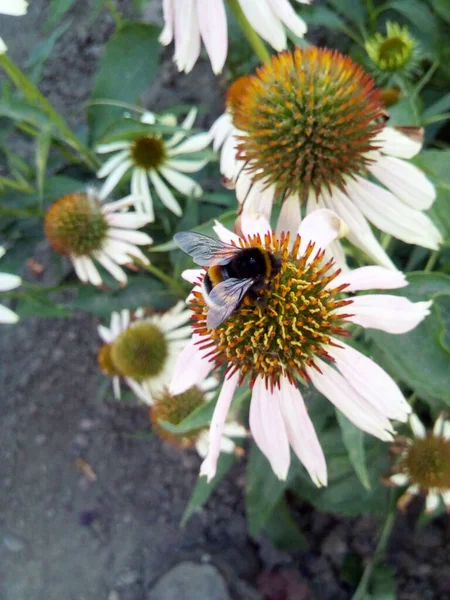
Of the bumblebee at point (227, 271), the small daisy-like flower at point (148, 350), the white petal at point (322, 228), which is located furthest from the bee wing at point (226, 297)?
the small daisy-like flower at point (148, 350)

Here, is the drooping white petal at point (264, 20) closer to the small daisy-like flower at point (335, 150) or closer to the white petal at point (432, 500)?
the small daisy-like flower at point (335, 150)

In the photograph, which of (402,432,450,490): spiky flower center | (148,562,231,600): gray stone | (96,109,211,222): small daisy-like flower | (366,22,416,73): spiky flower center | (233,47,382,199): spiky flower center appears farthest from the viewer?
(148,562,231,600): gray stone

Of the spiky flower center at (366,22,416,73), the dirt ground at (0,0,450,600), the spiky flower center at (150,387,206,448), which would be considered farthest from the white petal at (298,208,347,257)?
the dirt ground at (0,0,450,600)

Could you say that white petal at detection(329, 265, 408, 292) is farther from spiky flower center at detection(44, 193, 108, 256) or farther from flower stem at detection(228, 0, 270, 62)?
spiky flower center at detection(44, 193, 108, 256)

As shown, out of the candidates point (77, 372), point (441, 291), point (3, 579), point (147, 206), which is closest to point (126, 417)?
point (77, 372)

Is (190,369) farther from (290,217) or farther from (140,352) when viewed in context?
(140,352)

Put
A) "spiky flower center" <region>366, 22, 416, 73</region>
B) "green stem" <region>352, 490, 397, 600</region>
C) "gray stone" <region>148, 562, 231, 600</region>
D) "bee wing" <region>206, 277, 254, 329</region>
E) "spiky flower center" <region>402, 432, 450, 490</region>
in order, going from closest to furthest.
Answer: "bee wing" <region>206, 277, 254, 329</region> < "spiky flower center" <region>366, 22, 416, 73</region> < "spiky flower center" <region>402, 432, 450, 490</region> < "green stem" <region>352, 490, 397, 600</region> < "gray stone" <region>148, 562, 231, 600</region>
